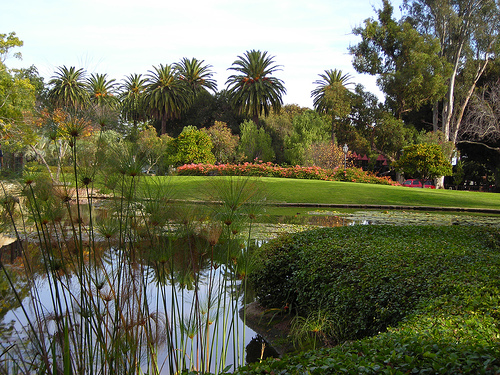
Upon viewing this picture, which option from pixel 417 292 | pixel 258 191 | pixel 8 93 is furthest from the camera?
pixel 8 93

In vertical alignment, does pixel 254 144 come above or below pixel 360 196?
above

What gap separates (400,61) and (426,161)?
25.4 feet

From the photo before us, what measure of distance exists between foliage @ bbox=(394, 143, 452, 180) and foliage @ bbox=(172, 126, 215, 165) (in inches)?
483

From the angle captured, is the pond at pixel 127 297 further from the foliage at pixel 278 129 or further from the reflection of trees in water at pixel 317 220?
the foliage at pixel 278 129

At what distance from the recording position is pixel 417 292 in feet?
10.7

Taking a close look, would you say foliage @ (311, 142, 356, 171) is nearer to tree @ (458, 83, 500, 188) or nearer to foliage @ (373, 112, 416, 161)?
foliage @ (373, 112, 416, 161)

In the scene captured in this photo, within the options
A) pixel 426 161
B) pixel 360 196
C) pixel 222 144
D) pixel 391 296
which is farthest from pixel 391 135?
pixel 391 296

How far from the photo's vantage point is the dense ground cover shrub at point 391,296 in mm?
2051

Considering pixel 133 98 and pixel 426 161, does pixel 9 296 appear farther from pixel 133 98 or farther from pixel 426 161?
pixel 133 98

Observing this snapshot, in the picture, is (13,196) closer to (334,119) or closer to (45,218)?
(45,218)

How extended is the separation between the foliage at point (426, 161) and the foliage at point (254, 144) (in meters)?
11.0

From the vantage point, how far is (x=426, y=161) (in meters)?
24.5

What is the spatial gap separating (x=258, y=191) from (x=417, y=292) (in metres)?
1.51

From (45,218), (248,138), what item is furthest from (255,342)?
(248,138)
